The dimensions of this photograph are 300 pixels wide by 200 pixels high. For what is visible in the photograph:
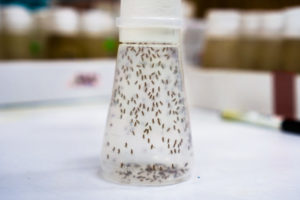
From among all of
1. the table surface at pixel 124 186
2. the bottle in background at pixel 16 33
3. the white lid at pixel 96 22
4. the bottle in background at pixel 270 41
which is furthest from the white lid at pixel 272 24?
the bottle in background at pixel 16 33

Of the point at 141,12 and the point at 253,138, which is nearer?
the point at 141,12

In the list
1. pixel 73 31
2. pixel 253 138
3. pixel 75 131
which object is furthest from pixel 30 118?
pixel 253 138

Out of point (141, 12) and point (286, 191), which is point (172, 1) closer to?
point (141, 12)

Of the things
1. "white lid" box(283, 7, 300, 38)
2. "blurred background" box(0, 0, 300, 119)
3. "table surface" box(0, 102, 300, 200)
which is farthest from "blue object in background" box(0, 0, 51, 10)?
"white lid" box(283, 7, 300, 38)

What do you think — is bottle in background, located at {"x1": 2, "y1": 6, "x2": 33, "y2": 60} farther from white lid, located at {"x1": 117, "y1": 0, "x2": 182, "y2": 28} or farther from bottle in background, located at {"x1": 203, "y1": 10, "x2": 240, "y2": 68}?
white lid, located at {"x1": 117, "y1": 0, "x2": 182, "y2": 28}

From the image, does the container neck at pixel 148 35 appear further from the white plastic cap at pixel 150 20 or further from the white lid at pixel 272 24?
the white lid at pixel 272 24

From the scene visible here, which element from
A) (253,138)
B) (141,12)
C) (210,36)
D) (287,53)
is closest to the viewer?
(141,12)

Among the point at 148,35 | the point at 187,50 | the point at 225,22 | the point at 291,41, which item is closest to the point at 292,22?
the point at 291,41
